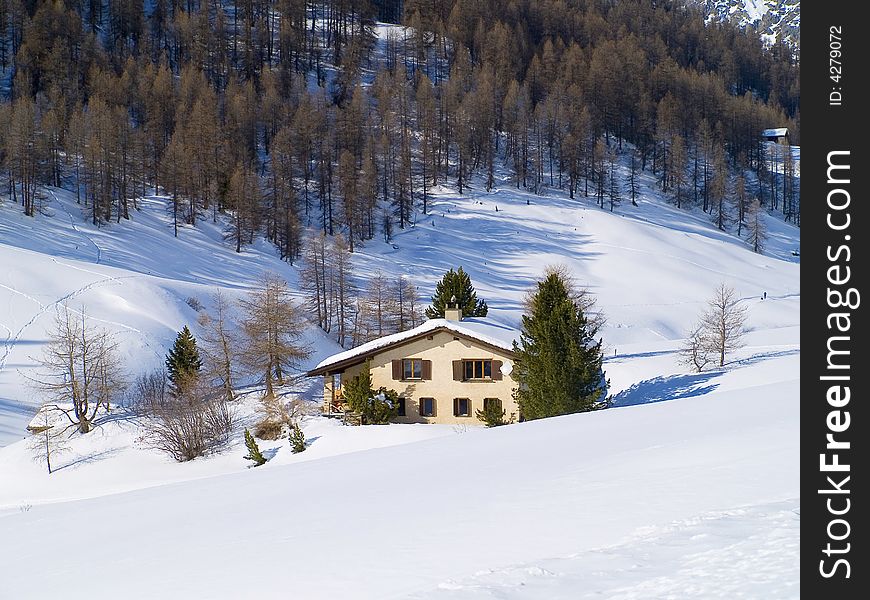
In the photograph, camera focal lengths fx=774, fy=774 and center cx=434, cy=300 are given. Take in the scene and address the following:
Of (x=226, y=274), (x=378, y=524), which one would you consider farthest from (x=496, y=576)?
(x=226, y=274)

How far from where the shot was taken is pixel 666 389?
37250mm

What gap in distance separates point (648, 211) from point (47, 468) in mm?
73957

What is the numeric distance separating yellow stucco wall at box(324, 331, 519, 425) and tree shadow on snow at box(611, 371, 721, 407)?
18.4ft

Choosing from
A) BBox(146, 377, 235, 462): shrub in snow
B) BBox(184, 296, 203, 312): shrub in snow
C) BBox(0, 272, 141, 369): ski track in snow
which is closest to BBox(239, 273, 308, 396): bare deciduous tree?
BBox(146, 377, 235, 462): shrub in snow

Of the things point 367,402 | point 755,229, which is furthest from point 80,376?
point 755,229

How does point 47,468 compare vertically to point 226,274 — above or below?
below

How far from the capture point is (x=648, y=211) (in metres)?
91.2

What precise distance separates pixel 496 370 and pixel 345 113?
2761 inches

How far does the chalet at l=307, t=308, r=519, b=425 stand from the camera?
36188mm

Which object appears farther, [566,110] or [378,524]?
[566,110]

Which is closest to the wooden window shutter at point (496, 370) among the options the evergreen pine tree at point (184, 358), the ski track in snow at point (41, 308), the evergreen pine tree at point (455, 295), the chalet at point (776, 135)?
the evergreen pine tree at point (455, 295)

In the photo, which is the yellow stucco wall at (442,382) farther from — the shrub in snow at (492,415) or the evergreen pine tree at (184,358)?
the evergreen pine tree at (184,358)
